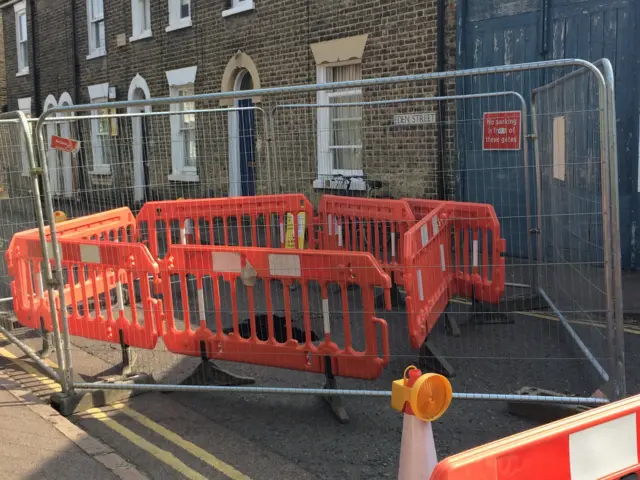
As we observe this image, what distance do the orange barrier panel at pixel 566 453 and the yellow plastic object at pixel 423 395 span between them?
851 millimetres

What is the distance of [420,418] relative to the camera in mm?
2902

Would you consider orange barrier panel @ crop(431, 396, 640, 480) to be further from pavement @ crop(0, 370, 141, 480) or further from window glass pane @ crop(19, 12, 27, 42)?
window glass pane @ crop(19, 12, 27, 42)

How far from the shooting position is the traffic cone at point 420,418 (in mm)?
2896

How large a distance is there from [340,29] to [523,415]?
893 centimetres

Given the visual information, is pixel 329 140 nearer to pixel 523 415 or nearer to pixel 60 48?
pixel 523 415

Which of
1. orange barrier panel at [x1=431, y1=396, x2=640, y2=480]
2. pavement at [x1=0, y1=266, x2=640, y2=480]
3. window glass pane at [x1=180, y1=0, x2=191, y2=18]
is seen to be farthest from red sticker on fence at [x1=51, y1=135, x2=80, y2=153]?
window glass pane at [x1=180, y1=0, x2=191, y2=18]

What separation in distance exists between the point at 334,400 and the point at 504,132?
12.4 feet

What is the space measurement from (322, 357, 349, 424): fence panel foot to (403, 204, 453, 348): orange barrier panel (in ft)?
2.36

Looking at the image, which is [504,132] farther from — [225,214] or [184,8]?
[184,8]

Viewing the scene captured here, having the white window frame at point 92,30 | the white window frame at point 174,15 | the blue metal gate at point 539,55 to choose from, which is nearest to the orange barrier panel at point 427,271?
the blue metal gate at point 539,55

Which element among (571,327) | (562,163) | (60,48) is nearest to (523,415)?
(571,327)

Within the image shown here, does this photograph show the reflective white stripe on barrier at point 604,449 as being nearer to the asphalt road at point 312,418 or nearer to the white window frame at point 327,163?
the asphalt road at point 312,418

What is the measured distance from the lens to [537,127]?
6109mm

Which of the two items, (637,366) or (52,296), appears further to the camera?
(637,366)
